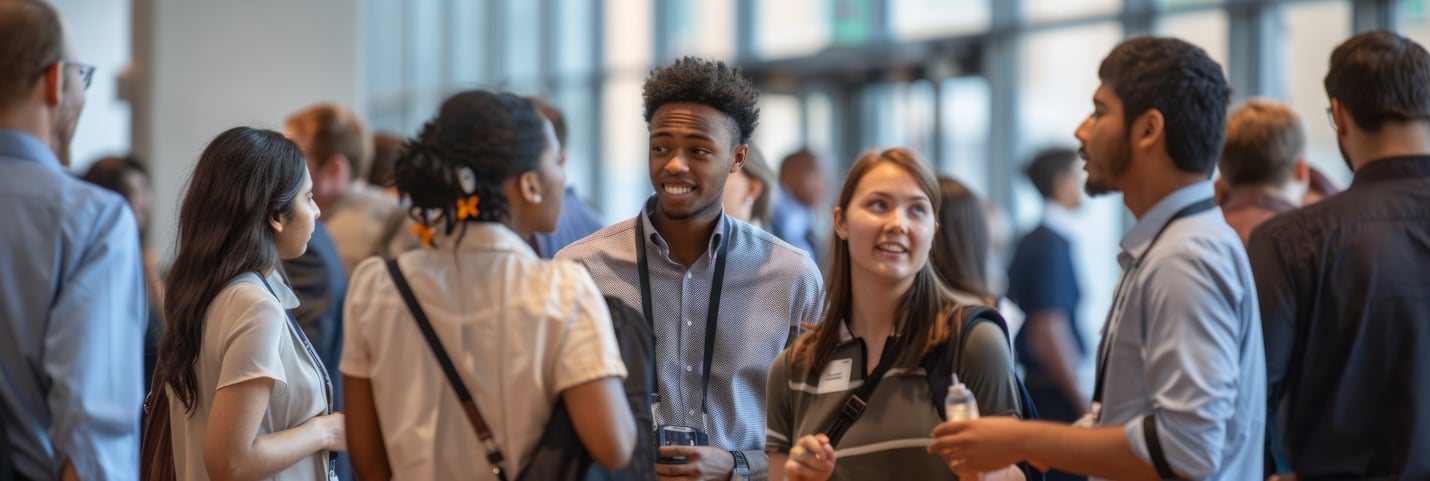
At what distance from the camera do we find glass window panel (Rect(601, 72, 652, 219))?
1307 cm

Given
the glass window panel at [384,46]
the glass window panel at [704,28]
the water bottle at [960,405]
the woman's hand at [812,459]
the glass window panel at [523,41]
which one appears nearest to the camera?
the water bottle at [960,405]

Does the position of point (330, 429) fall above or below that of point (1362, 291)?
below

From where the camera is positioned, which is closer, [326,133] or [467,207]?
[467,207]

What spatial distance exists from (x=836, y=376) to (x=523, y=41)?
484 inches

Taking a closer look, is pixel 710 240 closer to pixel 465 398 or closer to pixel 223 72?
pixel 465 398

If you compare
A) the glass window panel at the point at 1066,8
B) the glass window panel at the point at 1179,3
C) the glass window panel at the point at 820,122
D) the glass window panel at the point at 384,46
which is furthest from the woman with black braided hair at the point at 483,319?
the glass window panel at the point at 384,46

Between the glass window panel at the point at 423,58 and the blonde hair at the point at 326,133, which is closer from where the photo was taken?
the blonde hair at the point at 326,133

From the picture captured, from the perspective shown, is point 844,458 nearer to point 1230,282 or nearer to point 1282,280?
point 1230,282

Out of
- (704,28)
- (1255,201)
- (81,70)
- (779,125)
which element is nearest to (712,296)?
(81,70)

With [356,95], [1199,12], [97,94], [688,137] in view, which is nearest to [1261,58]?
[1199,12]

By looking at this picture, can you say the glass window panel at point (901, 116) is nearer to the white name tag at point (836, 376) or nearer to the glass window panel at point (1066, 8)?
the glass window panel at point (1066, 8)

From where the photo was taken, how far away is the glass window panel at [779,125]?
11.0 meters

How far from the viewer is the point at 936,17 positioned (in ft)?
32.3

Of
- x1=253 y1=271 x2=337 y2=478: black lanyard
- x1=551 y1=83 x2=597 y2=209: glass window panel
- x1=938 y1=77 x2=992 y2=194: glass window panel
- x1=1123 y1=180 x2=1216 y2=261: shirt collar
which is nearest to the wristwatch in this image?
x1=253 y1=271 x2=337 y2=478: black lanyard
